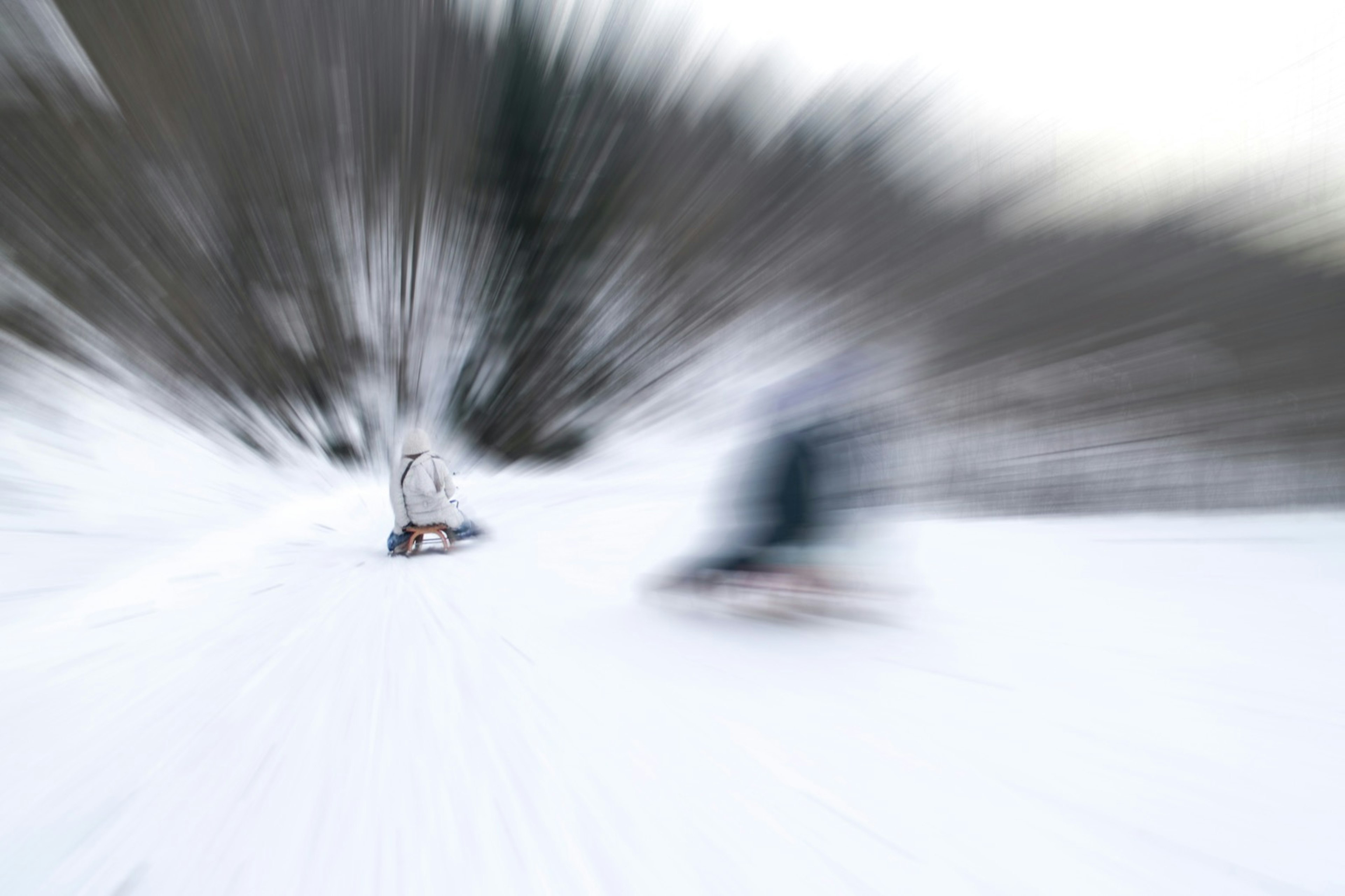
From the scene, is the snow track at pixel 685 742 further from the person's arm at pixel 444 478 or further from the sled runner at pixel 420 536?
the person's arm at pixel 444 478

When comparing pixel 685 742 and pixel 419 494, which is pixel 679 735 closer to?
pixel 685 742

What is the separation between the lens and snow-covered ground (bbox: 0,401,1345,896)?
1828 millimetres

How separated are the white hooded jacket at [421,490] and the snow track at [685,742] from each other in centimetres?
230

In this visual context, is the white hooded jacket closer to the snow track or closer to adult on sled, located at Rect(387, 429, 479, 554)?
adult on sled, located at Rect(387, 429, 479, 554)

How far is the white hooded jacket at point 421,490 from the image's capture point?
7.18 meters

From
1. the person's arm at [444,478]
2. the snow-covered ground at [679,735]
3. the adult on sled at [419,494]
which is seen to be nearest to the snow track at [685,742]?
the snow-covered ground at [679,735]

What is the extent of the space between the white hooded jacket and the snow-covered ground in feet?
5.93

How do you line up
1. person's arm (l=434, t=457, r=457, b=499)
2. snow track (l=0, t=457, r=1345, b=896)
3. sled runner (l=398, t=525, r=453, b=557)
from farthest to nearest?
person's arm (l=434, t=457, r=457, b=499) → sled runner (l=398, t=525, r=453, b=557) → snow track (l=0, t=457, r=1345, b=896)

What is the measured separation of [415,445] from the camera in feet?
24.5

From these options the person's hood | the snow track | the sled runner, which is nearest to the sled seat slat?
the sled runner

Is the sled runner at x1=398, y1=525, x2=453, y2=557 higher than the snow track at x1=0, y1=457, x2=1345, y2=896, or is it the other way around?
the sled runner at x1=398, y1=525, x2=453, y2=557

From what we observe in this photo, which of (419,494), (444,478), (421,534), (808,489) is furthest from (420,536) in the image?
(808,489)

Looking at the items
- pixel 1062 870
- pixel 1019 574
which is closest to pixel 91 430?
pixel 1019 574

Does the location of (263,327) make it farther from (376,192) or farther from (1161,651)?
(1161,651)
